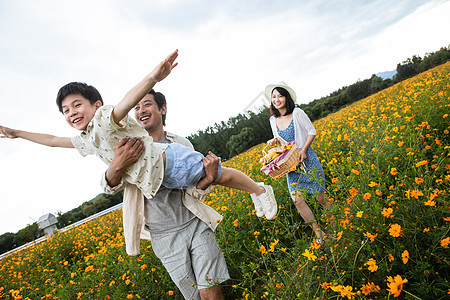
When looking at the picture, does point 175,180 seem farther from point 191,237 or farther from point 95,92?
point 95,92

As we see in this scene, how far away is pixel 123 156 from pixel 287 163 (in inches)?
65.3

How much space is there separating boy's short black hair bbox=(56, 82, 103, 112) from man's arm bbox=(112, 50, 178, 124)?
23.0 inches

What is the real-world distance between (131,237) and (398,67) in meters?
32.6

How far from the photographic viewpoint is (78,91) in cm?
199

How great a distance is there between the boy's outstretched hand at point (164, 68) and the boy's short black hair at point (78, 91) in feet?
2.53

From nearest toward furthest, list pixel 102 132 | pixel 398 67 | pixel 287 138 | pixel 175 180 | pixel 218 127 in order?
pixel 102 132, pixel 175 180, pixel 287 138, pixel 398 67, pixel 218 127

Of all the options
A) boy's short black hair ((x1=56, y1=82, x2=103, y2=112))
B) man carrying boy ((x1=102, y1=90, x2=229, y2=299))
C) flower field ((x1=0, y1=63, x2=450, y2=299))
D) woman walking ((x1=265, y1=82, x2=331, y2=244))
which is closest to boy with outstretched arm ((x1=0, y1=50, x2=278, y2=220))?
boy's short black hair ((x1=56, y1=82, x2=103, y2=112))

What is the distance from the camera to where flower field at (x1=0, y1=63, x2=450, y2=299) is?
1.40m

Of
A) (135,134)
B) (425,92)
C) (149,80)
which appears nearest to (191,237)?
(135,134)

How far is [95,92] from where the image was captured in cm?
211

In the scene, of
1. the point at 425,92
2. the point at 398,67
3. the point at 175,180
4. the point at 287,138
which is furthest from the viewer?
the point at 398,67

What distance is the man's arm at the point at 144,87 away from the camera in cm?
155

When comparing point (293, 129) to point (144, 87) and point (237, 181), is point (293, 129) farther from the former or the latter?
point (144, 87)

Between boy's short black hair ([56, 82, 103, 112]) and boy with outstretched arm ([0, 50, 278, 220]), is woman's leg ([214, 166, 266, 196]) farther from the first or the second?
boy's short black hair ([56, 82, 103, 112])
